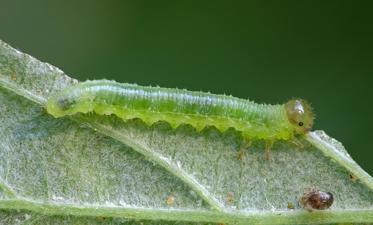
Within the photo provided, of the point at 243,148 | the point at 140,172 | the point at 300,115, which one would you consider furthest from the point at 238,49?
the point at 140,172

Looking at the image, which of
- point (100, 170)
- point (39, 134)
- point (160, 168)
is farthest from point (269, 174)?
point (39, 134)

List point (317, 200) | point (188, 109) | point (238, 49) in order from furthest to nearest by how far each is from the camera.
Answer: point (238, 49) < point (188, 109) < point (317, 200)

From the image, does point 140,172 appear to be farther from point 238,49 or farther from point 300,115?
point 238,49

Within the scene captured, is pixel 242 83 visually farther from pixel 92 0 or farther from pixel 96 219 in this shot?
pixel 96 219

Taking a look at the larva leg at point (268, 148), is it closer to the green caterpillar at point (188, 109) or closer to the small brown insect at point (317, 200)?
the green caterpillar at point (188, 109)

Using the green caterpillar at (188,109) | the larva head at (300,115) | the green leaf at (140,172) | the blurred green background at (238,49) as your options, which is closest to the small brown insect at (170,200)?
the green leaf at (140,172)

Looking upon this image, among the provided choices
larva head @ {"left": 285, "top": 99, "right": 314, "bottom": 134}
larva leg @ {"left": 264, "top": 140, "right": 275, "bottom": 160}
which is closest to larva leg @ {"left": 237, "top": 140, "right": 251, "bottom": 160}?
larva leg @ {"left": 264, "top": 140, "right": 275, "bottom": 160}

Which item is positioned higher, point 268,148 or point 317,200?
point 268,148

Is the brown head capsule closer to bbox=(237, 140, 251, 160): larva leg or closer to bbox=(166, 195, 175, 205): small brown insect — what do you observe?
bbox=(237, 140, 251, 160): larva leg

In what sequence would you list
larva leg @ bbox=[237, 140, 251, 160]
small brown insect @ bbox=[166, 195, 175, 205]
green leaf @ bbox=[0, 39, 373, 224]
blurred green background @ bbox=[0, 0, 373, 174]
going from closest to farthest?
1. green leaf @ bbox=[0, 39, 373, 224]
2. small brown insect @ bbox=[166, 195, 175, 205]
3. larva leg @ bbox=[237, 140, 251, 160]
4. blurred green background @ bbox=[0, 0, 373, 174]
